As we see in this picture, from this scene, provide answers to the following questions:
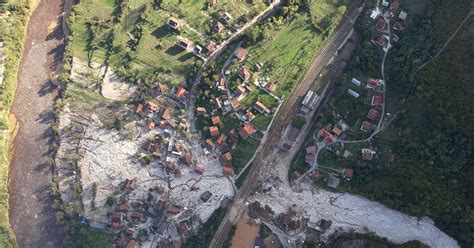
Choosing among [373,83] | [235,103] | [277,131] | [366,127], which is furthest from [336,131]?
[235,103]

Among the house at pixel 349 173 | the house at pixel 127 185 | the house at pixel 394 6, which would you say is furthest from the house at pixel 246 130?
the house at pixel 394 6

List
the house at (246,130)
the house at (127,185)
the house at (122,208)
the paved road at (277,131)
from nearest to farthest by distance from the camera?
the house at (122,208) → the paved road at (277,131) → the house at (127,185) → the house at (246,130)

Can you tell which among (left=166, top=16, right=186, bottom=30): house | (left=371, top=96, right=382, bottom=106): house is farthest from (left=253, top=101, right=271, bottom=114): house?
(left=166, top=16, right=186, bottom=30): house

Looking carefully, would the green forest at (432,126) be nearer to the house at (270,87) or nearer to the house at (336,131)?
the house at (336,131)

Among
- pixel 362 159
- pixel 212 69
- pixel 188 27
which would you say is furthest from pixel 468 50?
pixel 188 27

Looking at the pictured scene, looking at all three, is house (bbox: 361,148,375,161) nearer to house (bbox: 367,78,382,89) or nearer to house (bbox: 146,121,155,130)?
house (bbox: 367,78,382,89)

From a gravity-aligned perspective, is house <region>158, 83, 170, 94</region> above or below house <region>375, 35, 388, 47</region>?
below
